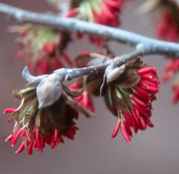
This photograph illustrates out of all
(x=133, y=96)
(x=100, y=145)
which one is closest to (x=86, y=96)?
(x=133, y=96)

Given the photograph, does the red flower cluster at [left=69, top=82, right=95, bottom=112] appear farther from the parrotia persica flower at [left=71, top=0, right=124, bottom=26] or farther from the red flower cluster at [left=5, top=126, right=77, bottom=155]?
the parrotia persica flower at [left=71, top=0, right=124, bottom=26]

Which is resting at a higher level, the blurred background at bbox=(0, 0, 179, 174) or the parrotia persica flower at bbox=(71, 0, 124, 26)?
the parrotia persica flower at bbox=(71, 0, 124, 26)

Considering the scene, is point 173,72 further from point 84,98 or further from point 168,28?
point 84,98

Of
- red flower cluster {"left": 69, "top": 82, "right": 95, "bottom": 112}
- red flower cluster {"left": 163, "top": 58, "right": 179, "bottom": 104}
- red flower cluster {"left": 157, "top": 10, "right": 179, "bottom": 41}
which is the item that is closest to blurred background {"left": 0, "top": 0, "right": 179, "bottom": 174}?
red flower cluster {"left": 157, "top": 10, "right": 179, "bottom": 41}

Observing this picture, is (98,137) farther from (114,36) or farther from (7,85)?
(114,36)

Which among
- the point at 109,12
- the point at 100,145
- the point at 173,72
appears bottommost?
the point at 100,145

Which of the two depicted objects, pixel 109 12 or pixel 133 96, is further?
pixel 109 12
